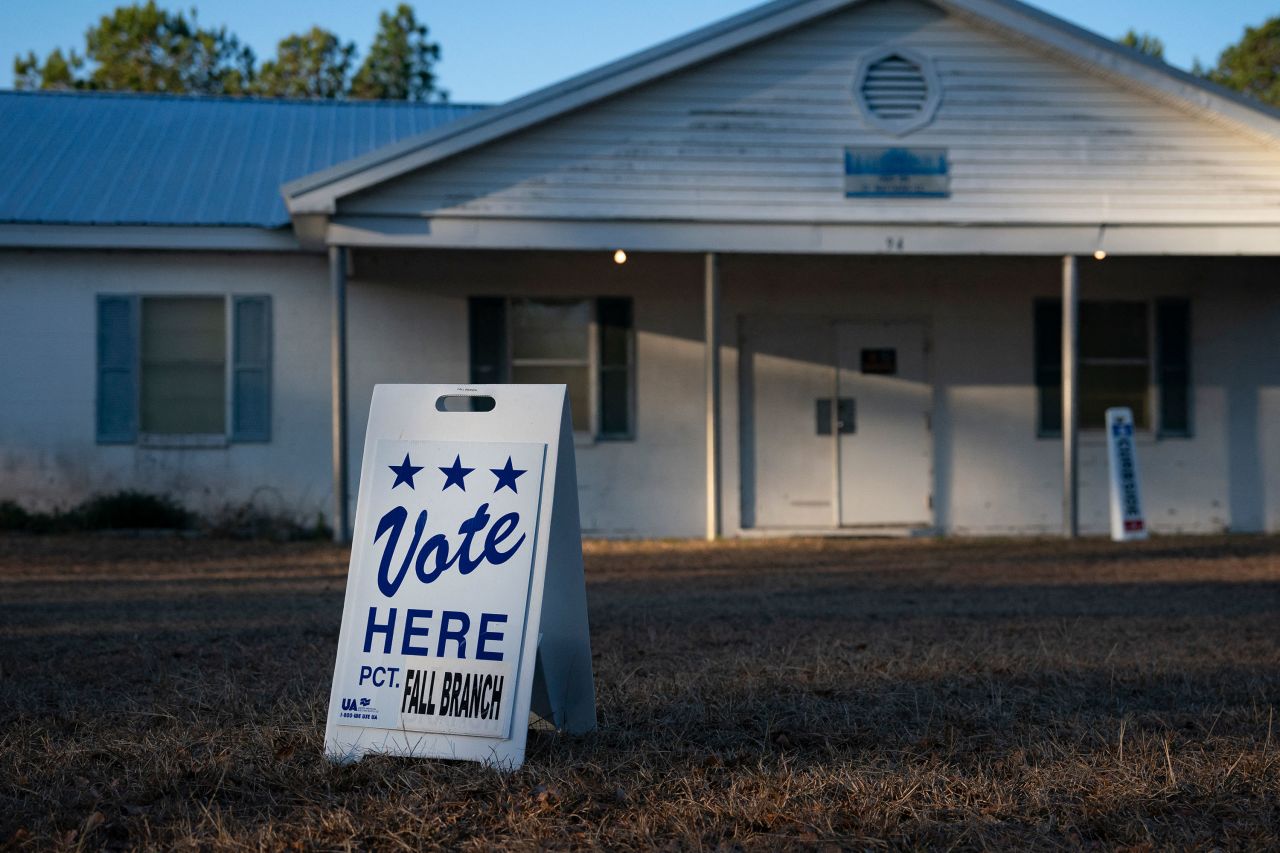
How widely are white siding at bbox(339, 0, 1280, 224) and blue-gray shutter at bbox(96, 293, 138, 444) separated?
3.91 metres

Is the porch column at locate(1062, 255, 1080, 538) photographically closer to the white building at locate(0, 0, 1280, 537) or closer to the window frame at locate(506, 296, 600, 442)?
the white building at locate(0, 0, 1280, 537)

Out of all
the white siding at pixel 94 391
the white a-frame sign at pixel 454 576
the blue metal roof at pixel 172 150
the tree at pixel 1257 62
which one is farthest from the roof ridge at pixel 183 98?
the tree at pixel 1257 62

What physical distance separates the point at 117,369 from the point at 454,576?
1075 centimetres

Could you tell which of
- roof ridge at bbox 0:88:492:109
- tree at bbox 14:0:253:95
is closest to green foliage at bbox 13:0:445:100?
tree at bbox 14:0:253:95

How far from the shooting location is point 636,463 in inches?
570

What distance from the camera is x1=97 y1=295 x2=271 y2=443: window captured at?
13828 mm

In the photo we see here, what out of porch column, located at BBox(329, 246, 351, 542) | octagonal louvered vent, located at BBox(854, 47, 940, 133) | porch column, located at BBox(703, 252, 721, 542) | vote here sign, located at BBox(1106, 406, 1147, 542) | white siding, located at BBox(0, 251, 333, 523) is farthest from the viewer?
vote here sign, located at BBox(1106, 406, 1147, 542)

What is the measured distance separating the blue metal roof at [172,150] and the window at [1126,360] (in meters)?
8.24

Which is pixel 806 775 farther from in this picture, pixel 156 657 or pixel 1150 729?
pixel 156 657

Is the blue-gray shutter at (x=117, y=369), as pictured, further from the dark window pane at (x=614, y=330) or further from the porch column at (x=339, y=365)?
the dark window pane at (x=614, y=330)

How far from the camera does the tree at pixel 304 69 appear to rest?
122 ft

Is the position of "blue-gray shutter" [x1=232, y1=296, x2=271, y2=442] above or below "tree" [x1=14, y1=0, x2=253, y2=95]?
below

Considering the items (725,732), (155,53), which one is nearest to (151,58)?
(155,53)

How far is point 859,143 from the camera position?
13.1 metres
